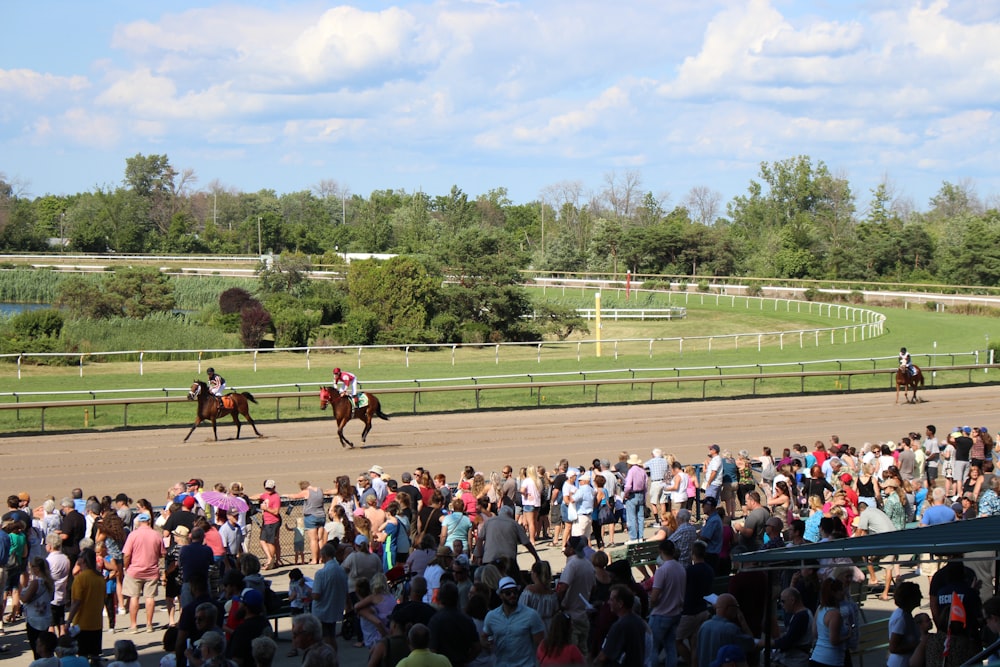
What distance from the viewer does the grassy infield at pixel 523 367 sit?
22.9 metres

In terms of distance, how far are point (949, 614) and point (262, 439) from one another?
586 inches

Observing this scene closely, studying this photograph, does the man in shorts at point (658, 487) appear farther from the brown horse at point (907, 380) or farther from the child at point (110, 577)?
the brown horse at point (907, 380)

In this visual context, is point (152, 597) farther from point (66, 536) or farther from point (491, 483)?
point (491, 483)

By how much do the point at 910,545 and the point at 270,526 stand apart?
7505mm

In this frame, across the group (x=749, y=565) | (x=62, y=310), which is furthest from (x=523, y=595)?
(x=62, y=310)

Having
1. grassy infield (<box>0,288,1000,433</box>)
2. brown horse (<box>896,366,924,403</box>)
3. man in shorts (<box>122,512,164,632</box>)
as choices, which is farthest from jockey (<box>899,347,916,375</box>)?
man in shorts (<box>122,512,164,632</box>)

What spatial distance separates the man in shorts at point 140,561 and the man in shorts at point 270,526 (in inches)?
78.5

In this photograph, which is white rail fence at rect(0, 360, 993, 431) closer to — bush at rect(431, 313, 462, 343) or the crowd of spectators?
the crowd of spectators

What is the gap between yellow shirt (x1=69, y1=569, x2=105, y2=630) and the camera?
7641mm

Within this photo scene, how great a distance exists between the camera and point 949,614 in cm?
648

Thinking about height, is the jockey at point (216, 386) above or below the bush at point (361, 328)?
below

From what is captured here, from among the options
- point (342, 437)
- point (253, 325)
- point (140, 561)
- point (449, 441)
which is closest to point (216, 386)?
point (342, 437)

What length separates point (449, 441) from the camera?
1942cm

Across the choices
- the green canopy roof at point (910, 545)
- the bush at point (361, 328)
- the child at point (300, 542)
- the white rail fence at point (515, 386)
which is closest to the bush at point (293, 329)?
the bush at point (361, 328)
